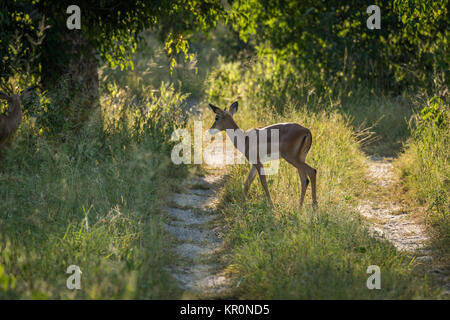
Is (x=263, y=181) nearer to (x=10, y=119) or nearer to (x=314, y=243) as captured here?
(x=314, y=243)

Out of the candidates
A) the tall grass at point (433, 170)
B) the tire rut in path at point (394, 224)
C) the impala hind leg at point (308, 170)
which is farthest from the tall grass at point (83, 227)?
the tall grass at point (433, 170)

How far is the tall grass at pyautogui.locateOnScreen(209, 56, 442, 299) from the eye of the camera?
4.32 m

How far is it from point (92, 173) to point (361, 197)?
3.85 meters

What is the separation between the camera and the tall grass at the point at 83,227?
4.11 meters

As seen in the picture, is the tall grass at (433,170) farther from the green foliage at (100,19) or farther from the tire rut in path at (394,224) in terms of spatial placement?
the green foliage at (100,19)

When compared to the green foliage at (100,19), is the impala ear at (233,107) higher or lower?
lower

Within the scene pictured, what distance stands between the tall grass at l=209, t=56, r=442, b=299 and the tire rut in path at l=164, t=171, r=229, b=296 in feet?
0.62

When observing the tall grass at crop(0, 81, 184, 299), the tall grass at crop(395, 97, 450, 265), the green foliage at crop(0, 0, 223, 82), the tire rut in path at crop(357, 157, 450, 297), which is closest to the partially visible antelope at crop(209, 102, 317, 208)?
the tire rut in path at crop(357, 157, 450, 297)

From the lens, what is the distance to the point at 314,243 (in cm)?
489

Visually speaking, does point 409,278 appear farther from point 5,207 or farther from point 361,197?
point 5,207

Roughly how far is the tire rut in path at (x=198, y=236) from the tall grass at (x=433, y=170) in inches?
99.9

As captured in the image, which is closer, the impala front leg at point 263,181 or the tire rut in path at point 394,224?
the tire rut in path at point 394,224

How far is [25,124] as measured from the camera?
7352 millimetres
